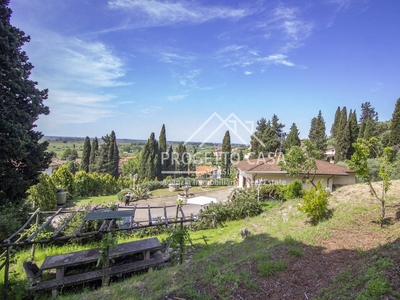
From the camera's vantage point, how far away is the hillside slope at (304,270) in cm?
375

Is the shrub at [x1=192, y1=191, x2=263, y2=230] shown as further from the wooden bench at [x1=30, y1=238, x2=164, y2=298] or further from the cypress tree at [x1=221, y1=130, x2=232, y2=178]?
the cypress tree at [x1=221, y1=130, x2=232, y2=178]

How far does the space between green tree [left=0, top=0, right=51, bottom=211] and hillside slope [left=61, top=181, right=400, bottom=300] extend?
4.48 metres

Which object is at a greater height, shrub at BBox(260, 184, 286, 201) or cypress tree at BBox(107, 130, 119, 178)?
cypress tree at BBox(107, 130, 119, 178)

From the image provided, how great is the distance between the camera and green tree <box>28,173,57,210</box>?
1354cm

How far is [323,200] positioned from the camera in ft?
26.7

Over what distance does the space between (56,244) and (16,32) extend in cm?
836

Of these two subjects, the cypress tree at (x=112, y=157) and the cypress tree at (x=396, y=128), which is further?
the cypress tree at (x=112, y=157)

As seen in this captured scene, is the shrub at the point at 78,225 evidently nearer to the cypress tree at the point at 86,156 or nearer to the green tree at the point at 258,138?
the green tree at the point at 258,138

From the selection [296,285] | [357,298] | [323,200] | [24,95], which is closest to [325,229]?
[323,200]

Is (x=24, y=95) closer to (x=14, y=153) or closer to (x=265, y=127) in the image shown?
(x=14, y=153)

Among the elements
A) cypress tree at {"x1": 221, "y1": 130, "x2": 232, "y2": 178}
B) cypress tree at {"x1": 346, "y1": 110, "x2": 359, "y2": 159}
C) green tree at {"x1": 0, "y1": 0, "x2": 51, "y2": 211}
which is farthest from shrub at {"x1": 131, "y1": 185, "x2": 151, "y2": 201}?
cypress tree at {"x1": 346, "y1": 110, "x2": 359, "y2": 159}

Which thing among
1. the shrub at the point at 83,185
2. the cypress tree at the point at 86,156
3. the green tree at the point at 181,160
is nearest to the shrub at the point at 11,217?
the shrub at the point at 83,185

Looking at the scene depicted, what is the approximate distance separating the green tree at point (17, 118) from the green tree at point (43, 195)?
717 cm

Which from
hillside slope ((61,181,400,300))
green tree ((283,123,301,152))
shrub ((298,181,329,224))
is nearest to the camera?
hillside slope ((61,181,400,300))
